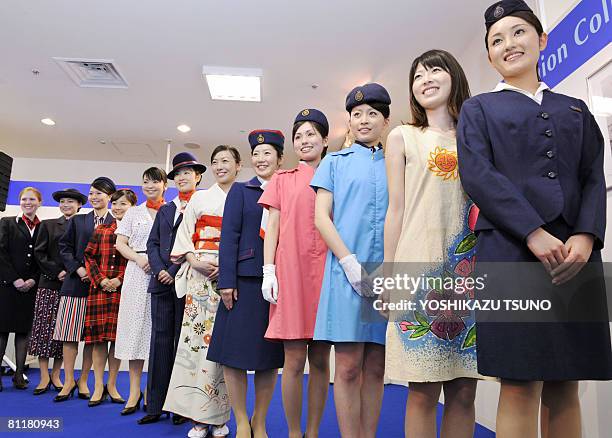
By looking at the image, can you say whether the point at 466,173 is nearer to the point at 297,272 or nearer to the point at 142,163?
the point at 297,272

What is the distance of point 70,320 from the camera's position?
3723 millimetres

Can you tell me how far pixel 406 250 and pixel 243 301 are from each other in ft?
3.48

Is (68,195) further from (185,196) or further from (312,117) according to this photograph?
(312,117)

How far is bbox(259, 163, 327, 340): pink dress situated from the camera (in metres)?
1.84

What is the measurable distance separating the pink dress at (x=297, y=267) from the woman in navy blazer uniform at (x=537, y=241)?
0.81m

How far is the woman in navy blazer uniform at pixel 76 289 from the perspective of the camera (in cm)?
369

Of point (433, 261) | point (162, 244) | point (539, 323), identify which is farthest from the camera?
point (162, 244)

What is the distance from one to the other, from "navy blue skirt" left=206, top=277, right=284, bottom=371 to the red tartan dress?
1728mm

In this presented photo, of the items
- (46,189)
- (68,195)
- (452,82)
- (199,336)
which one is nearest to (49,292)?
(68,195)

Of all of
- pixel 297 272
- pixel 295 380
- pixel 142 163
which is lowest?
pixel 295 380

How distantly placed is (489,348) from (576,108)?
0.73m

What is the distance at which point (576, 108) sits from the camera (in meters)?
1.28

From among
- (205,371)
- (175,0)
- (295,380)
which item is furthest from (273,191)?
(175,0)

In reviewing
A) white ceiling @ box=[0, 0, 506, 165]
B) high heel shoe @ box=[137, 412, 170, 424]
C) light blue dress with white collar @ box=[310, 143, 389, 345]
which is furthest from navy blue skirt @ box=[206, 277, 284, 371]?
white ceiling @ box=[0, 0, 506, 165]
